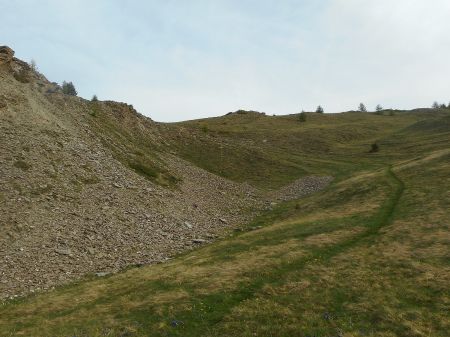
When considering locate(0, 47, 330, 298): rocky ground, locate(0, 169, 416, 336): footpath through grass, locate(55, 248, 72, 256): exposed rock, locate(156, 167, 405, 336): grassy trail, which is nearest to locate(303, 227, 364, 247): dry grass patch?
locate(0, 169, 416, 336): footpath through grass

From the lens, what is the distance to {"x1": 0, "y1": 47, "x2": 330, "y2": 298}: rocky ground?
A: 36.7 m

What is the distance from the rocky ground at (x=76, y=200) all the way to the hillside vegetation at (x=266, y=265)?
2.06ft

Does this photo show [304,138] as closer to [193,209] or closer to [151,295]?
[193,209]

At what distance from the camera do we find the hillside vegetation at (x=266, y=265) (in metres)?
24.8

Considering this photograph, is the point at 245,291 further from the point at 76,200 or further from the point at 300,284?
the point at 76,200

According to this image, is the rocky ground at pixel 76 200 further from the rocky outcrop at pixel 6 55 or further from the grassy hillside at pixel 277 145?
the grassy hillside at pixel 277 145

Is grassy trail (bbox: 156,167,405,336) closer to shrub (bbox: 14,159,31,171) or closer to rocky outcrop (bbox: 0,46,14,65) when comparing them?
shrub (bbox: 14,159,31,171)

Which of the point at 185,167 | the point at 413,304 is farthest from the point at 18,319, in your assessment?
the point at 185,167

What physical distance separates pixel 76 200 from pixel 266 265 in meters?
24.4

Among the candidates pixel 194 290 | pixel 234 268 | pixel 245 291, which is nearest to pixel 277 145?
pixel 234 268

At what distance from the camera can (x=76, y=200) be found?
4650 centimetres

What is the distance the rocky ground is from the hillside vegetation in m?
0.63

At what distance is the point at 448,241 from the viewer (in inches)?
1375

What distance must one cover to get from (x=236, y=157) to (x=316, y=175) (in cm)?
1796
